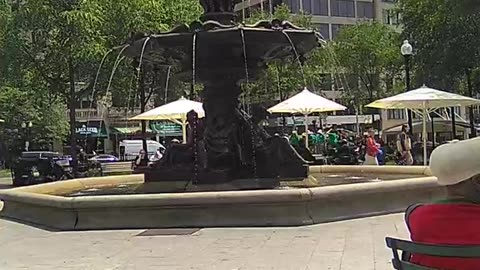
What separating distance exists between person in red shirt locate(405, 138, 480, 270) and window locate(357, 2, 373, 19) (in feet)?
280

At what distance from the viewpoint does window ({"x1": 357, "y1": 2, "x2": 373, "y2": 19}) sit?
8700 centimetres

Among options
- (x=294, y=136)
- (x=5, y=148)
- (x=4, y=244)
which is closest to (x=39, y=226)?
(x=4, y=244)

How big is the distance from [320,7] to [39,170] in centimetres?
5768

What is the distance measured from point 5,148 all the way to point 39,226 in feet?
158

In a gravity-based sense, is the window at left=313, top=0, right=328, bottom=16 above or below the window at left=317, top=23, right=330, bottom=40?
above

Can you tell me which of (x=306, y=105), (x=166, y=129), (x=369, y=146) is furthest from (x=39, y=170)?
(x=166, y=129)

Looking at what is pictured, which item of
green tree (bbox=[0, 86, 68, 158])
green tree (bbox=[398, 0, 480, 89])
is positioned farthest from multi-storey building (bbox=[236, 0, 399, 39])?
green tree (bbox=[398, 0, 480, 89])

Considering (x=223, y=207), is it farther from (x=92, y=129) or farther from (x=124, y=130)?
(x=124, y=130)

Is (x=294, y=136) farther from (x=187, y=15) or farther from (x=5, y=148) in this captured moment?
(x=5, y=148)

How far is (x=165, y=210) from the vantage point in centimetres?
1081

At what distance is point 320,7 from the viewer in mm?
82938

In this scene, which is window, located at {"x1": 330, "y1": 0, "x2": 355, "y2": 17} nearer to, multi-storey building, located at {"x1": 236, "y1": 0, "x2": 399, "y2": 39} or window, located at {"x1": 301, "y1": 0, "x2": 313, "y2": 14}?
multi-storey building, located at {"x1": 236, "y1": 0, "x2": 399, "y2": 39}

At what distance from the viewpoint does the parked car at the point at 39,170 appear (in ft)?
96.2

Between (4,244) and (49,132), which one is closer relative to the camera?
(4,244)
